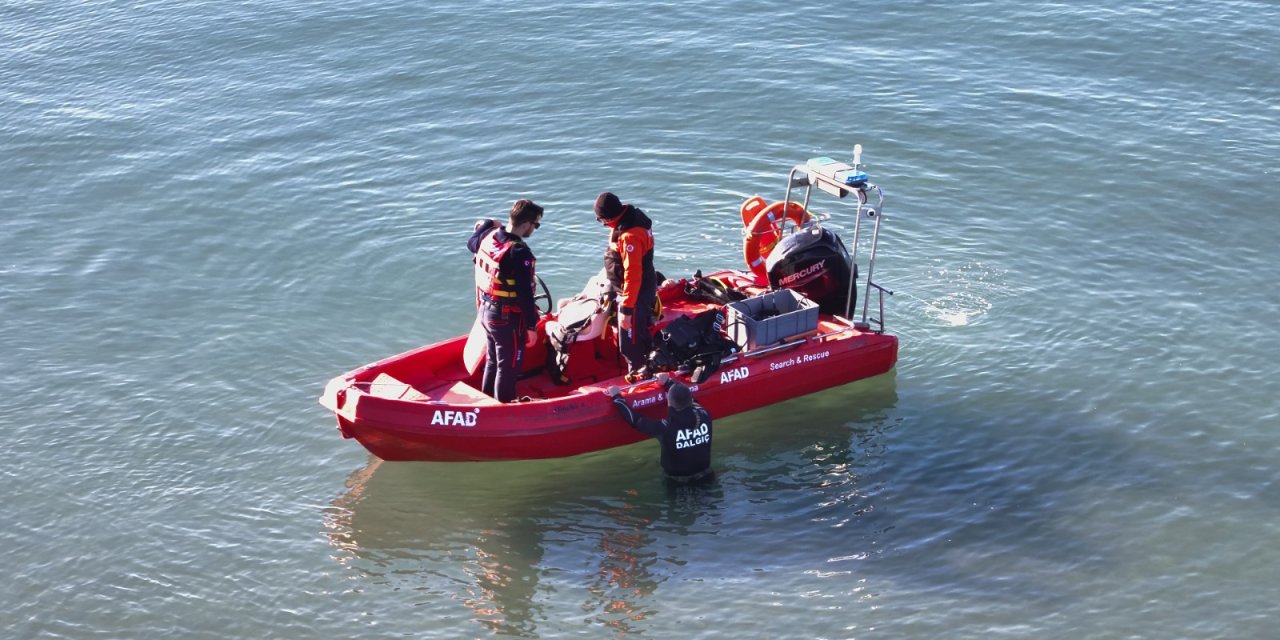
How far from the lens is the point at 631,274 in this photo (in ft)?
36.1

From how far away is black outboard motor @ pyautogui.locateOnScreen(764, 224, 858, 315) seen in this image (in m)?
12.1

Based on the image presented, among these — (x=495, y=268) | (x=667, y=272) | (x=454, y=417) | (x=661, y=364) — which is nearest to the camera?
(x=495, y=268)

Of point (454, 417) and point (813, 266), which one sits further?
point (813, 266)

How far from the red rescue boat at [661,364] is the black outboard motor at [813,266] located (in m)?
0.01

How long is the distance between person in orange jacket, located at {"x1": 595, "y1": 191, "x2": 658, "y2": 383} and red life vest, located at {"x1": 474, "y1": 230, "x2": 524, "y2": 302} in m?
0.79

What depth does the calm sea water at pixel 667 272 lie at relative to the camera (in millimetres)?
10055

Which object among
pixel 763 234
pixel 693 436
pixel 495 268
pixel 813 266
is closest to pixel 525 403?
pixel 495 268

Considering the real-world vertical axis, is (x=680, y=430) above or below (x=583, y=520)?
above

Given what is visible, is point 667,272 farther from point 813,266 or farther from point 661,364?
point 661,364

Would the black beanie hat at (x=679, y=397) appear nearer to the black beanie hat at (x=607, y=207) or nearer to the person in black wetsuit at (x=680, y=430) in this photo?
the person in black wetsuit at (x=680, y=430)

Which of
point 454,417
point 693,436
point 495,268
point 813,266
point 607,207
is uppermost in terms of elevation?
point 607,207

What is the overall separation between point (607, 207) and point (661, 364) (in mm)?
1555

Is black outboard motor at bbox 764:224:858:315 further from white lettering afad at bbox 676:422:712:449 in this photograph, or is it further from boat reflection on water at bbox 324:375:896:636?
white lettering afad at bbox 676:422:712:449

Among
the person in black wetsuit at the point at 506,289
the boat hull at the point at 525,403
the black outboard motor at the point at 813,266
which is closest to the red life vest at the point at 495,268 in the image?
the person in black wetsuit at the point at 506,289
